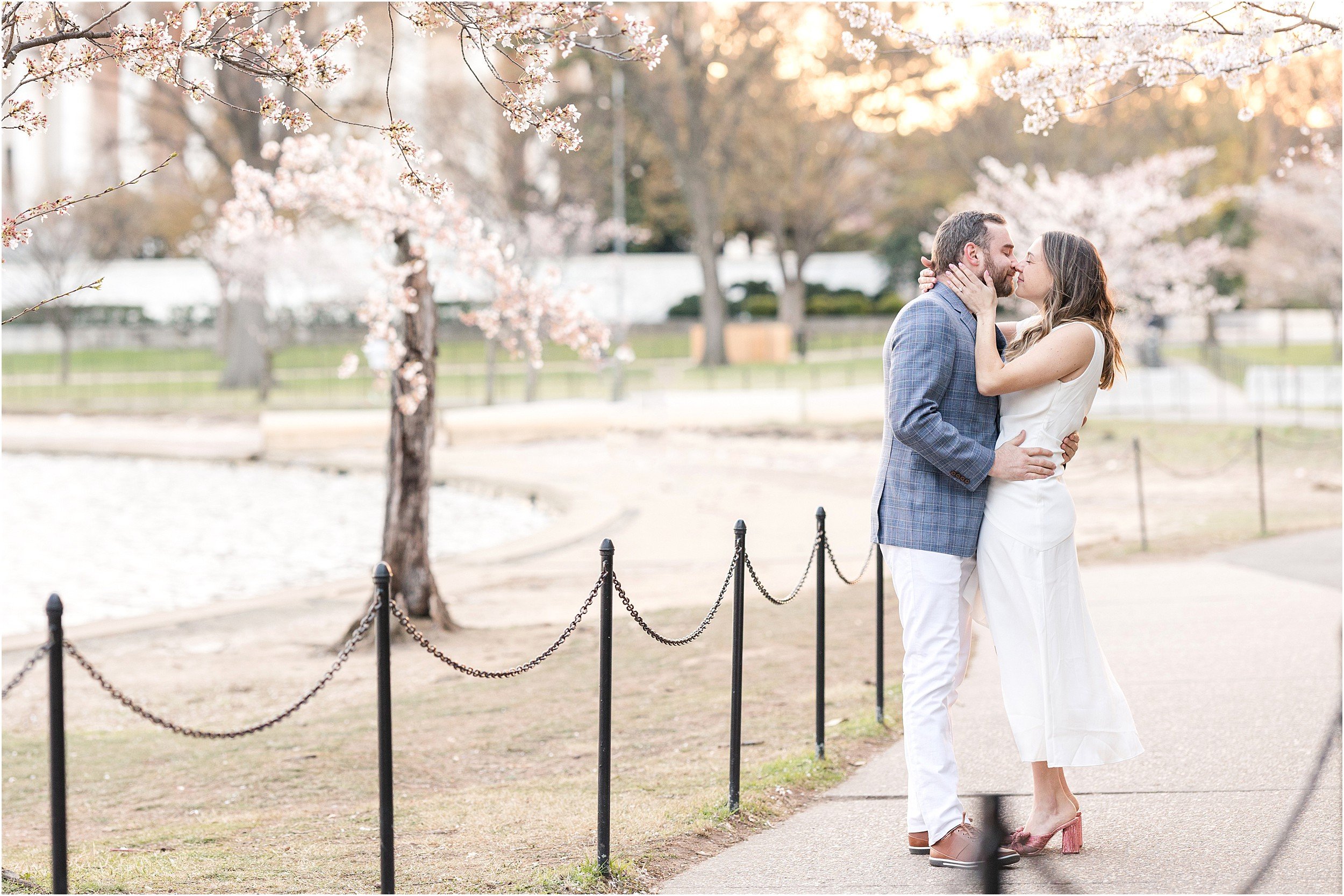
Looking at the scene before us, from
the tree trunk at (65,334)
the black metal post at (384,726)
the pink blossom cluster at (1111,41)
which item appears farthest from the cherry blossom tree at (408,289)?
the tree trunk at (65,334)

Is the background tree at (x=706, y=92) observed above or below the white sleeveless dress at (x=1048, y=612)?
above

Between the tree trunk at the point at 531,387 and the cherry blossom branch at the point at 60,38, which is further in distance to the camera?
the tree trunk at the point at 531,387

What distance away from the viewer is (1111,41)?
525cm

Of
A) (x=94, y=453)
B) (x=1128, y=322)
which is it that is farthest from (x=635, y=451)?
(x=1128, y=322)

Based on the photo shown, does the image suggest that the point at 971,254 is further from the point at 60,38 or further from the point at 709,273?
the point at 709,273

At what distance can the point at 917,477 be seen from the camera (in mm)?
4055

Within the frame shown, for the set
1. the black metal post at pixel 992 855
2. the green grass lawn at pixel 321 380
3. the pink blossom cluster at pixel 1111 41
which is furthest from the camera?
the green grass lawn at pixel 321 380

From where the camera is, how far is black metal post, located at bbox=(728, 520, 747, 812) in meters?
4.70

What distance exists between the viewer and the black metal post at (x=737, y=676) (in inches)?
185

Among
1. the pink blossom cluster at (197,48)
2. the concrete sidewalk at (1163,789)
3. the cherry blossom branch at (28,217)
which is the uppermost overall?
the pink blossom cluster at (197,48)

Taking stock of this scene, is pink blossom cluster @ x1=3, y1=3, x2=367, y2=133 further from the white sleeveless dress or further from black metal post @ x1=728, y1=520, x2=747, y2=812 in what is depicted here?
the white sleeveless dress

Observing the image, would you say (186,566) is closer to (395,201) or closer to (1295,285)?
(395,201)

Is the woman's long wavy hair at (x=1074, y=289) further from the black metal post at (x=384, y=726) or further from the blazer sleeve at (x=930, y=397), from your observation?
the black metal post at (x=384, y=726)

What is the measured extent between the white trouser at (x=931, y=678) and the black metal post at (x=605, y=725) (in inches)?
36.1
